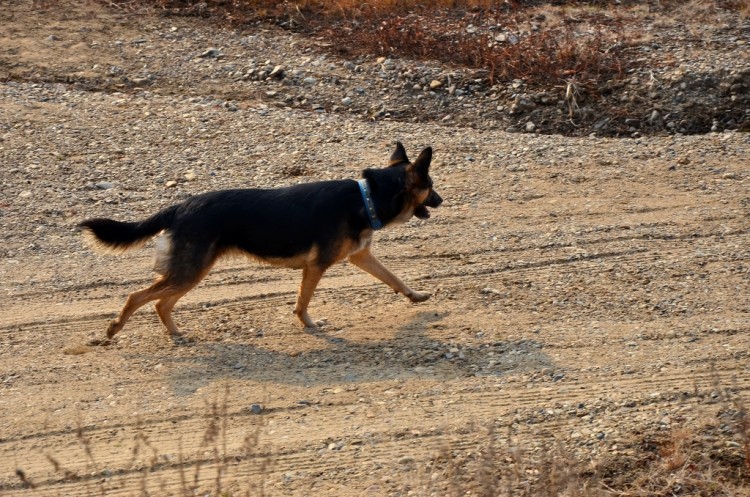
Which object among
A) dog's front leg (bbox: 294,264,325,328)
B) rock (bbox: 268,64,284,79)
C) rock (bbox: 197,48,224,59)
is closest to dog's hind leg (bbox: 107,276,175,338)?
dog's front leg (bbox: 294,264,325,328)

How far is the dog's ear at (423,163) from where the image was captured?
28.4 ft

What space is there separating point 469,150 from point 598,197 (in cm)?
202

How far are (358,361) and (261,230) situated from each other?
1.31 meters

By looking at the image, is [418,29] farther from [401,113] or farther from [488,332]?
[488,332]

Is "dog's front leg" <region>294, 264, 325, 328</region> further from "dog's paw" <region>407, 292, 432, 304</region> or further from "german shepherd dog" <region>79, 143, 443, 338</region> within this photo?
"dog's paw" <region>407, 292, 432, 304</region>

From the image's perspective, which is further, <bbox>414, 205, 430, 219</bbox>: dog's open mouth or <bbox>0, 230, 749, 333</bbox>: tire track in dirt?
<bbox>0, 230, 749, 333</bbox>: tire track in dirt

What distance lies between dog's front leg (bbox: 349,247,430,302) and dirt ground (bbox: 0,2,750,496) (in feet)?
0.54

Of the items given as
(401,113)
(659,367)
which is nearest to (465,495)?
(659,367)

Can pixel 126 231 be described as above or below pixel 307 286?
above

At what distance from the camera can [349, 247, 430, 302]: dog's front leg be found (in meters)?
8.97

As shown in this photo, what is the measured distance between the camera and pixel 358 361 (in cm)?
810

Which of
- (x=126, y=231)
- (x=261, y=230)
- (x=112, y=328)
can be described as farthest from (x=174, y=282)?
(x=261, y=230)

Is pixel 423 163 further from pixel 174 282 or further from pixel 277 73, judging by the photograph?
pixel 277 73

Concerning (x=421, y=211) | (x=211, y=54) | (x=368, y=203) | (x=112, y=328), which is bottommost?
(x=112, y=328)
